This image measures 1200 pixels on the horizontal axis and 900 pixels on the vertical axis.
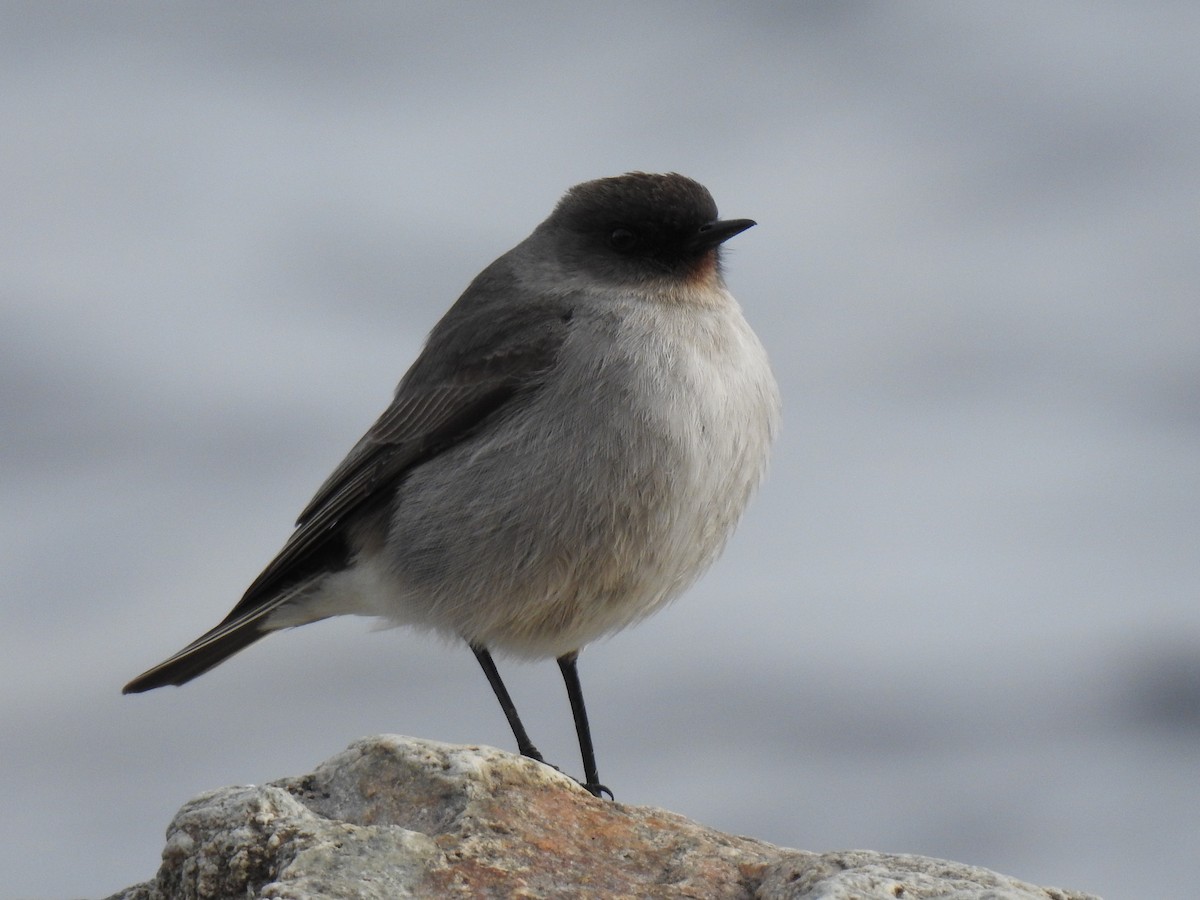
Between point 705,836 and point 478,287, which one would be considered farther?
point 478,287

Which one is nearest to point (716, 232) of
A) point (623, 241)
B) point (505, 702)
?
point (623, 241)

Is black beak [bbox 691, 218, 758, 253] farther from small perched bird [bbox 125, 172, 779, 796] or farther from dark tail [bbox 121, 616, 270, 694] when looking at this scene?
dark tail [bbox 121, 616, 270, 694]

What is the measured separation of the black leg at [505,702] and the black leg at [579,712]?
442 millimetres

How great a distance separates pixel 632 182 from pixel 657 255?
15.6 inches

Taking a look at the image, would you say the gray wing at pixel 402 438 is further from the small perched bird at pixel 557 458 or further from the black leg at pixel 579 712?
the black leg at pixel 579 712

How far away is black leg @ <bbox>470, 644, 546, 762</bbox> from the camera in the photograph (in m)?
6.43

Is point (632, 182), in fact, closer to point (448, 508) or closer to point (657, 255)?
point (657, 255)

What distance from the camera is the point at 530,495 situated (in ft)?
19.9

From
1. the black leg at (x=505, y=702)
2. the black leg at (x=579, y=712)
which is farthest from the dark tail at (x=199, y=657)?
the black leg at (x=579, y=712)

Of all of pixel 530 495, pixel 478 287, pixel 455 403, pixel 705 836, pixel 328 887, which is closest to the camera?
pixel 328 887

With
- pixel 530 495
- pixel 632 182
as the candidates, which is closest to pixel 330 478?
pixel 530 495

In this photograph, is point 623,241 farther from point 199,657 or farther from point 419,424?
point 199,657

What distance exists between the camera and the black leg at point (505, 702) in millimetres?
6426

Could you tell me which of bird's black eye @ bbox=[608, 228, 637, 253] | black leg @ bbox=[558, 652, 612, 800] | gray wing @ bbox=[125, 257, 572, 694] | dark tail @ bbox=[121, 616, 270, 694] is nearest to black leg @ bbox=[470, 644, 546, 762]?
black leg @ bbox=[558, 652, 612, 800]
